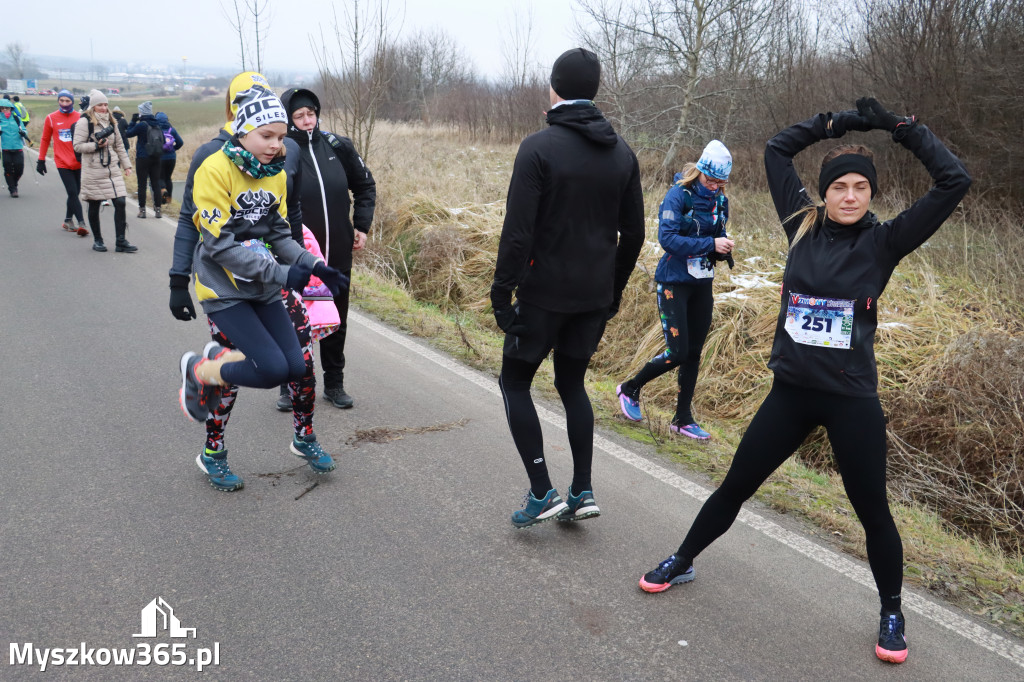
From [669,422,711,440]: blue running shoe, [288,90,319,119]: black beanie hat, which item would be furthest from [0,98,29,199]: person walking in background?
[669,422,711,440]: blue running shoe

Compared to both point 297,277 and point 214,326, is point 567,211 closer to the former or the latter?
point 297,277

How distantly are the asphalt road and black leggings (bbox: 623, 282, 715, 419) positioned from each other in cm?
62

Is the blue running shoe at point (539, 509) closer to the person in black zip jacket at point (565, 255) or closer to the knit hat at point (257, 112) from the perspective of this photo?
the person in black zip jacket at point (565, 255)

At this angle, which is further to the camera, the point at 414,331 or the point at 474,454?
the point at 414,331

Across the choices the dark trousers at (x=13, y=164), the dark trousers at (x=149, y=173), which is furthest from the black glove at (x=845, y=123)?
the dark trousers at (x=13, y=164)

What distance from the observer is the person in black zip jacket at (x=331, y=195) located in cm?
522

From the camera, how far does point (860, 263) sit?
304cm

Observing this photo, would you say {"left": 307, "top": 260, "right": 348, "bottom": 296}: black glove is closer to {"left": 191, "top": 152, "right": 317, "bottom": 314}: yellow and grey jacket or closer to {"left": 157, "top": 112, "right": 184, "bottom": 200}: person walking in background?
{"left": 191, "top": 152, "right": 317, "bottom": 314}: yellow and grey jacket

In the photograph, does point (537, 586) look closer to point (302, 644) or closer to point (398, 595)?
point (398, 595)

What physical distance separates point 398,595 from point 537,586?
1.98 feet

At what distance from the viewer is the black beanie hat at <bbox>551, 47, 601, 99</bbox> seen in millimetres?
3523

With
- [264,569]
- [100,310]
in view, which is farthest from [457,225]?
[264,569]

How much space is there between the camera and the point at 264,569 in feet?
11.7
